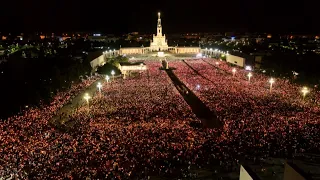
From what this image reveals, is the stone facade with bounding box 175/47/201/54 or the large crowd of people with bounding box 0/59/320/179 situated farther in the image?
the stone facade with bounding box 175/47/201/54

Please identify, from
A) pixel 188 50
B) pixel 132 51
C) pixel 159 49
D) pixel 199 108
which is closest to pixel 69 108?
pixel 199 108

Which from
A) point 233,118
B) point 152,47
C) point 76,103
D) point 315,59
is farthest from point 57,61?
point 152,47

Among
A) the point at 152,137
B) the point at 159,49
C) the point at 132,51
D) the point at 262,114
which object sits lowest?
the point at 152,137

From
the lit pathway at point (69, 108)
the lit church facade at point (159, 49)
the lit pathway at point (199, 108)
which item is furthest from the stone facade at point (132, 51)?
the lit pathway at point (69, 108)

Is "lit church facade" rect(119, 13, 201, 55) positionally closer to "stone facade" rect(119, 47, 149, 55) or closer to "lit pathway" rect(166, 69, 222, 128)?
"stone facade" rect(119, 47, 149, 55)

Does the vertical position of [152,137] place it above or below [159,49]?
below

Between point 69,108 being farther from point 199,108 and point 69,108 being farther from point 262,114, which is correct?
point 262,114

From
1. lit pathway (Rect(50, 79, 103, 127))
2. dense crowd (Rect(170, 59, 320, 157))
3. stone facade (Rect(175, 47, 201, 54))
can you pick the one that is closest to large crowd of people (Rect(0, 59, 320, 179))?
dense crowd (Rect(170, 59, 320, 157))

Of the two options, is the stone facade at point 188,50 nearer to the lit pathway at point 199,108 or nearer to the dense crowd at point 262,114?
the dense crowd at point 262,114

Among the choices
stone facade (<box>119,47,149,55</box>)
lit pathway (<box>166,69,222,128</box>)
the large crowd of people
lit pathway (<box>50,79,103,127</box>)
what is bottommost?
lit pathway (<box>50,79,103,127</box>)
